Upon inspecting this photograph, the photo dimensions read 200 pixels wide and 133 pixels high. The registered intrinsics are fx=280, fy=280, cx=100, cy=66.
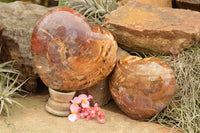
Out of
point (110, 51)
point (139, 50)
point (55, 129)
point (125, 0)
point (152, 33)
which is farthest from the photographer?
point (125, 0)

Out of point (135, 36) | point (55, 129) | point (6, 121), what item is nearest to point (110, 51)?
point (135, 36)

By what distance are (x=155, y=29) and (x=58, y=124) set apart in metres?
1.33

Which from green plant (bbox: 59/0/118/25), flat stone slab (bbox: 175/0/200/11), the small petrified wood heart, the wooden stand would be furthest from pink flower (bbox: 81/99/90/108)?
flat stone slab (bbox: 175/0/200/11)

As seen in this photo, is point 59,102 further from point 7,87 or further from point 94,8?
point 94,8

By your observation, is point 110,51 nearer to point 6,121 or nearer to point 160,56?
point 160,56

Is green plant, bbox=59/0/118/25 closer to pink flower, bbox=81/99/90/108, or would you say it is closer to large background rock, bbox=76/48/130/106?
large background rock, bbox=76/48/130/106

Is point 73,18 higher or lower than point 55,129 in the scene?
higher

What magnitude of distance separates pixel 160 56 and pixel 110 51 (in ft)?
2.14

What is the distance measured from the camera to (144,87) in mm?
2557

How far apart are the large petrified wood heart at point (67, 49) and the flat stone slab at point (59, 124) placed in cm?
30

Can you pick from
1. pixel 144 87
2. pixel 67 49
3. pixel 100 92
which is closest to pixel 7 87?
pixel 67 49

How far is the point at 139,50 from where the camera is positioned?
3.08 metres

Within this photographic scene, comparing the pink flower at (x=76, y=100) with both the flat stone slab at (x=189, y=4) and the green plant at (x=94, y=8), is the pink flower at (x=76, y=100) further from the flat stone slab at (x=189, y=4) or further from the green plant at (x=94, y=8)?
the flat stone slab at (x=189, y=4)

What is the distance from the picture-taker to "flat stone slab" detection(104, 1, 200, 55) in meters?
2.82
